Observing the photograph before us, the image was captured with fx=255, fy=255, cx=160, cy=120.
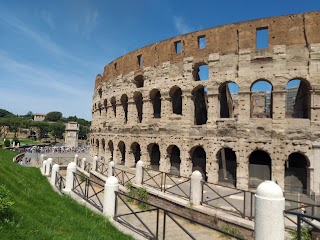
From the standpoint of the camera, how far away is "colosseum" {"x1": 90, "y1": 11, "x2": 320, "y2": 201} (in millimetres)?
13820

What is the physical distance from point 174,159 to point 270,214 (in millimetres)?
15136

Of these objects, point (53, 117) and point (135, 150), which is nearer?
point (135, 150)

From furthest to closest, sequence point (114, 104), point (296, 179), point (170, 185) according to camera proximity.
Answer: point (114, 104) < point (296, 179) < point (170, 185)

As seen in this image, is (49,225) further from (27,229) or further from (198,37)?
(198,37)

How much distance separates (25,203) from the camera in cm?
605

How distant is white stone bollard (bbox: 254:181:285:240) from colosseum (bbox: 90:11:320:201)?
34.8 feet

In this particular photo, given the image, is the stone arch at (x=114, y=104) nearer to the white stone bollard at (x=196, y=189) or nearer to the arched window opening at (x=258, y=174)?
the arched window opening at (x=258, y=174)

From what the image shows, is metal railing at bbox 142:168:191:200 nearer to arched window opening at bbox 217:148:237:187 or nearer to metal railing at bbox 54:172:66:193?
arched window opening at bbox 217:148:237:187

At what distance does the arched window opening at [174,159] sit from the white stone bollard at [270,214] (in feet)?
43.8

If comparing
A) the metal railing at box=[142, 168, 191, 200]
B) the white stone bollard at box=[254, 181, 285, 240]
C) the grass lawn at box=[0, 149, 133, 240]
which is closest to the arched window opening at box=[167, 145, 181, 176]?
the metal railing at box=[142, 168, 191, 200]

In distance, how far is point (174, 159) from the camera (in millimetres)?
19172

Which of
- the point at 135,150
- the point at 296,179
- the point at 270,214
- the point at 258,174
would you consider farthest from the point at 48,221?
the point at 135,150

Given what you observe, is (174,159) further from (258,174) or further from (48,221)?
(48,221)

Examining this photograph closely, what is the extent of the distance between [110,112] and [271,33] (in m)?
15.7
